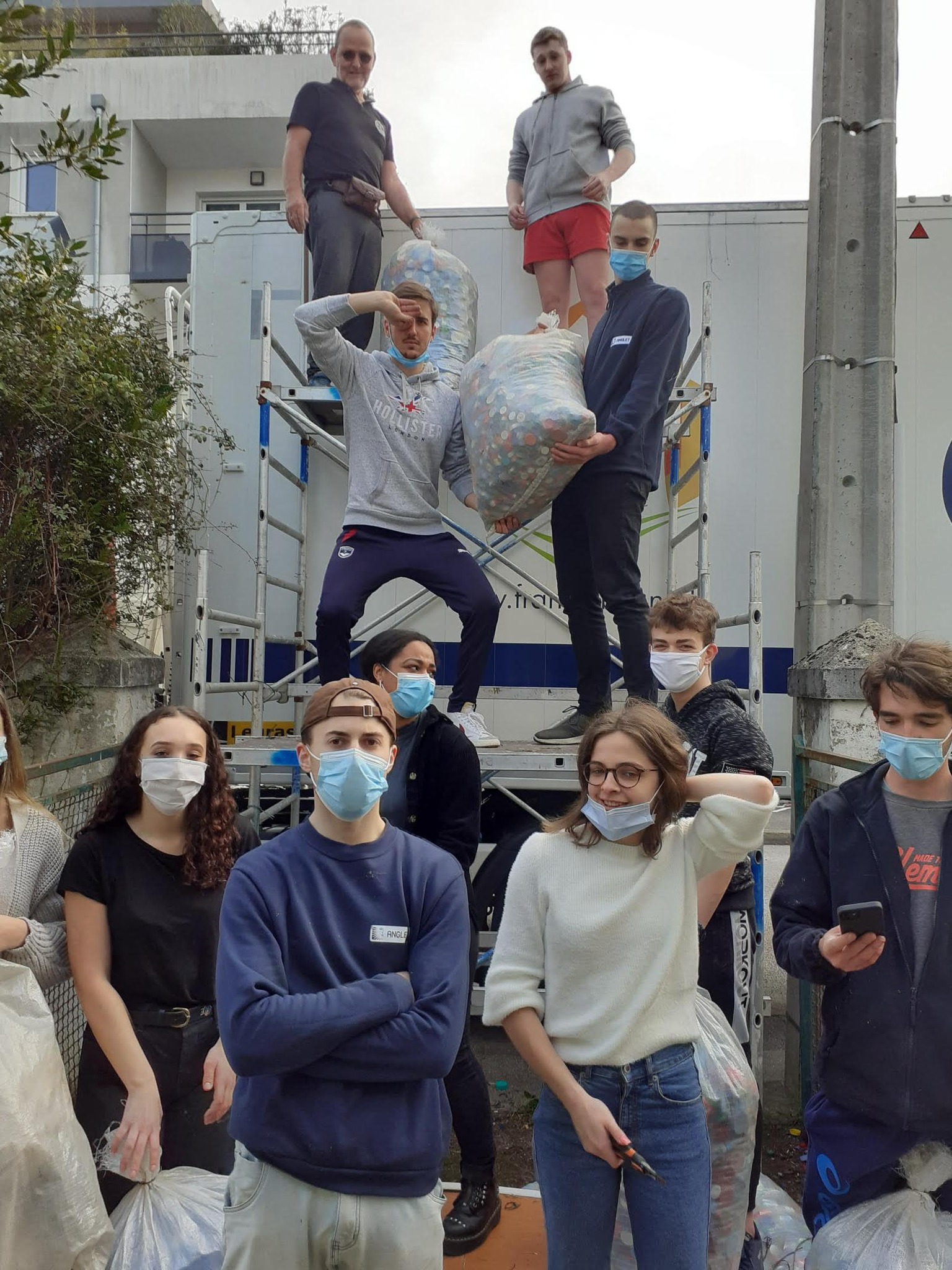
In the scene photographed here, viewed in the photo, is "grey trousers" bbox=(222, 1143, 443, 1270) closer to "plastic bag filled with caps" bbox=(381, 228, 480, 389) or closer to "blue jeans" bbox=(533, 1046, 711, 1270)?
"blue jeans" bbox=(533, 1046, 711, 1270)

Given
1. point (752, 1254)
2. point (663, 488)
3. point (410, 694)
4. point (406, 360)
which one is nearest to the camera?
point (752, 1254)

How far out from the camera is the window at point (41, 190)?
49.6 feet

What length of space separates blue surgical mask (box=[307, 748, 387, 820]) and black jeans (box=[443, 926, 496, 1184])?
958 millimetres

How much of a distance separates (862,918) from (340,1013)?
99cm

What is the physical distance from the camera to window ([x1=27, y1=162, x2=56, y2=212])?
595 inches

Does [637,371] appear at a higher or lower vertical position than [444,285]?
lower

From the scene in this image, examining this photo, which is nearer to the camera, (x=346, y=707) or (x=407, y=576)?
(x=346, y=707)

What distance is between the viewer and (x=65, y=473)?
400 centimetres

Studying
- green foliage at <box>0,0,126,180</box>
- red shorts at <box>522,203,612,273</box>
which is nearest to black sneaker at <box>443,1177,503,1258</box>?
green foliage at <box>0,0,126,180</box>

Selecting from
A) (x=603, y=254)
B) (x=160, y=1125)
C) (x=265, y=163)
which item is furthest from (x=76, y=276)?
(x=265, y=163)

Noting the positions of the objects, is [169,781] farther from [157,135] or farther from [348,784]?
[157,135]

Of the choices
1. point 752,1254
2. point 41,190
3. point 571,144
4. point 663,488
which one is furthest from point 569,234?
point 41,190

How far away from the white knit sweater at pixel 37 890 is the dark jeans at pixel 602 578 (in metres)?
2.07

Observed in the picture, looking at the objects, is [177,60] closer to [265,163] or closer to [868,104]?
[265,163]
